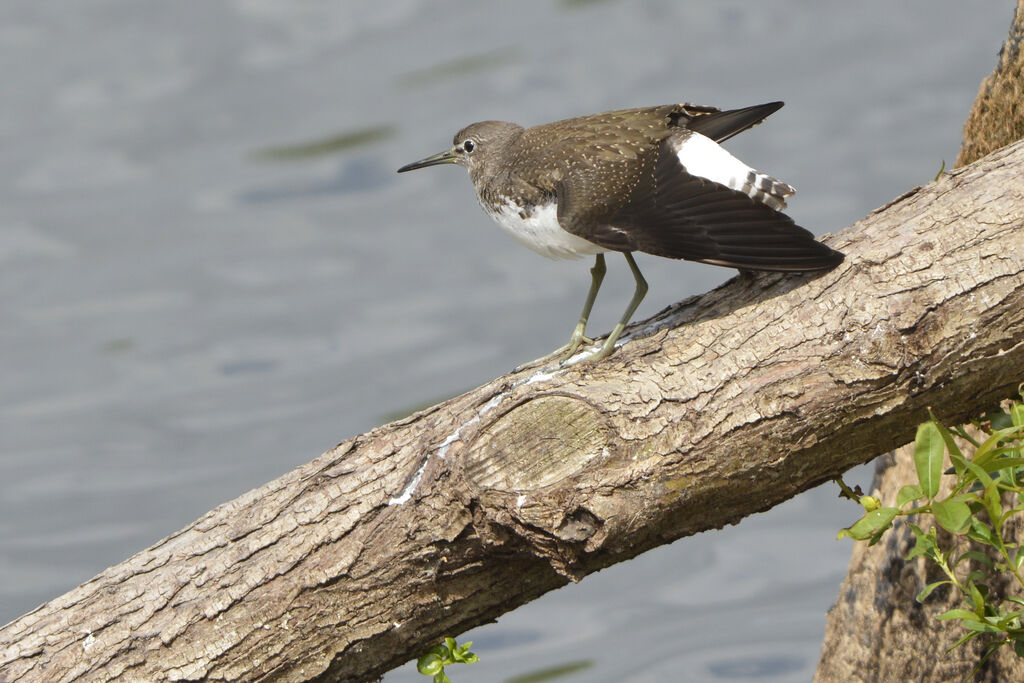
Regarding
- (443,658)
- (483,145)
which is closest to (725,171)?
(483,145)

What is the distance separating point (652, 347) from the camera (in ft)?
11.0

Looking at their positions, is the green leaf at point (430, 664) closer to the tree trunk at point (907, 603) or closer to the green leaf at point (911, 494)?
the green leaf at point (911, 494)

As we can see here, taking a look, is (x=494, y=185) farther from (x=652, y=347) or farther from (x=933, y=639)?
(x=933, y=639)

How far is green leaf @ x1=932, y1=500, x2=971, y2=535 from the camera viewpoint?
8.40 feet

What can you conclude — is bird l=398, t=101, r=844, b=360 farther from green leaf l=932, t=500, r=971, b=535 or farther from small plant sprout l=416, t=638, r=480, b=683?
small plant sprout l=416, t=638, r=480, b=683

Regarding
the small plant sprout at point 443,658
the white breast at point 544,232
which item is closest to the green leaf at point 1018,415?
the white breast at point 544,232

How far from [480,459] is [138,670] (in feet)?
4.27

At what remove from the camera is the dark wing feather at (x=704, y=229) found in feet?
10.5

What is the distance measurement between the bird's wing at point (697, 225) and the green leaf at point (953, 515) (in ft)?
2.89

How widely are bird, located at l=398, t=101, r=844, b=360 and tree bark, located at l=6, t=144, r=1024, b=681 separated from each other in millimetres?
188

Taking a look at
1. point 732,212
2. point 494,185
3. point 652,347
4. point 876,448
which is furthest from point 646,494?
point 494,185

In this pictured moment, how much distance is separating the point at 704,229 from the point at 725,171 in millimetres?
373

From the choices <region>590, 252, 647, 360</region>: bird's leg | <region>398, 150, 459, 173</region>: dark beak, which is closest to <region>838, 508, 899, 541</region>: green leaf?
<region>590, 252, 647, 360</region>: bird's leg

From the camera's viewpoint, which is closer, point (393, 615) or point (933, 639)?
point (393, 615)
